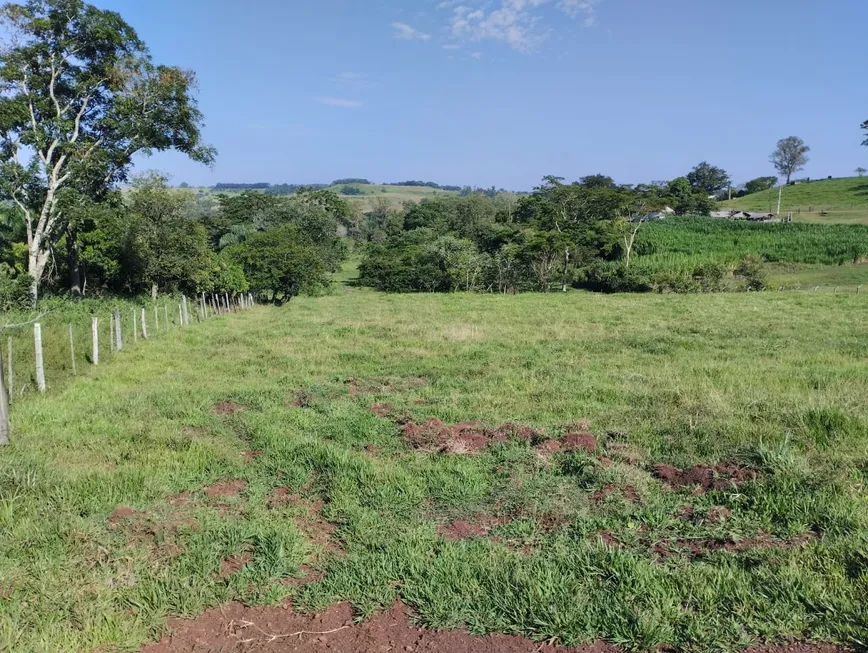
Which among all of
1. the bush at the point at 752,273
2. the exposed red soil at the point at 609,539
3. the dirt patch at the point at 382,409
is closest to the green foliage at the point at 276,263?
the dirt patch at the point at 382,409

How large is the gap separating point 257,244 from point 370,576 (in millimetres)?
35687

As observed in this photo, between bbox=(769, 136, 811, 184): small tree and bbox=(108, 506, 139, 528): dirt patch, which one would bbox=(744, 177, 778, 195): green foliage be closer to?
bbox=(769, 136, 811, 184): small tree

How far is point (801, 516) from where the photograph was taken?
4.57 meters

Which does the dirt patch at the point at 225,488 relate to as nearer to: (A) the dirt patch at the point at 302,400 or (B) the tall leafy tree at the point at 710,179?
(A) the dirt patch at the point at 302,400

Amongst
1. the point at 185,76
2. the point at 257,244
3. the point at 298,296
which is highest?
the point at 185,76

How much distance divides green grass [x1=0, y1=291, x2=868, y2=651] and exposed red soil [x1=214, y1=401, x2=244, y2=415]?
0.36ft

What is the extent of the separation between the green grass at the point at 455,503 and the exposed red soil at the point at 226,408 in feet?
0.36

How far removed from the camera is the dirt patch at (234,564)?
4.17 m

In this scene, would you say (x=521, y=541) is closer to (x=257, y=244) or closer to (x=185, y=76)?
(x=185, y=76)

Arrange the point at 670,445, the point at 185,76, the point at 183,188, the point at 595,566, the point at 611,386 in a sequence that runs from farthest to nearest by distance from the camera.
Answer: the point at 183,188
the point at 185,76
the point at 611,386
the point at 670,445
the point at 595,566

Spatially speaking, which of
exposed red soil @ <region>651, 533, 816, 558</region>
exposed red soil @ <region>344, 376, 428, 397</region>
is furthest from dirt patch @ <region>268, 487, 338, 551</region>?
exposed red soil @ <region>344, 376, 428, 397</region>

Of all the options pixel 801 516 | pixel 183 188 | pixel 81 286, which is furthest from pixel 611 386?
pixel 81 286

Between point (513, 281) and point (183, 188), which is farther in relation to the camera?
point (513, 281)

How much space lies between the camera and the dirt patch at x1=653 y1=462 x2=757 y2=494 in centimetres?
528
